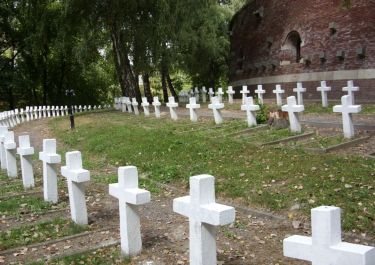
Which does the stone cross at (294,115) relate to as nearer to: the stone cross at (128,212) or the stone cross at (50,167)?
the stone cross at (50,167)

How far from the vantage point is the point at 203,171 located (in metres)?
8.60

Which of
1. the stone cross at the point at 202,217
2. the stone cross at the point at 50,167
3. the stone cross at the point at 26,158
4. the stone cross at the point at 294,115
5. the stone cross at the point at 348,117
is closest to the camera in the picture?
the stone cross at the point at 202,217

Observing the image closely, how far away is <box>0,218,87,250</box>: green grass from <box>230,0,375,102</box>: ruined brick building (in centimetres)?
1379

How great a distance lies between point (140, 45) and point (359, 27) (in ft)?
32.1

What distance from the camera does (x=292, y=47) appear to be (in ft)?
79.4

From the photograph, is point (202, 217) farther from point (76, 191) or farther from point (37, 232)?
point (37, 232)

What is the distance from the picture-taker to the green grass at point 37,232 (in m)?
5.66

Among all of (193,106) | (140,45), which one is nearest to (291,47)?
(140,45)

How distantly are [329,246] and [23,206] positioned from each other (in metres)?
5.23

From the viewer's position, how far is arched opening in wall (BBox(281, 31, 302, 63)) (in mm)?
24094

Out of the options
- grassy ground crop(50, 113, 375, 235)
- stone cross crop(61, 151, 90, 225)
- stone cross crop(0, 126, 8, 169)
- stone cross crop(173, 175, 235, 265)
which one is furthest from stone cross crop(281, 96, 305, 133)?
stone cross crop(173, 175, 235, 265)

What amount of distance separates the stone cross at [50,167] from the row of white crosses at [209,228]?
2157 mm

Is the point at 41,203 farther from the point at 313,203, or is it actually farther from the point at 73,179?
the point at 313,203

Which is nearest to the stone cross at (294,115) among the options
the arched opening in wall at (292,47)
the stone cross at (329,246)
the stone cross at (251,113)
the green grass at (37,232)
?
the stone cross at (251,113)
